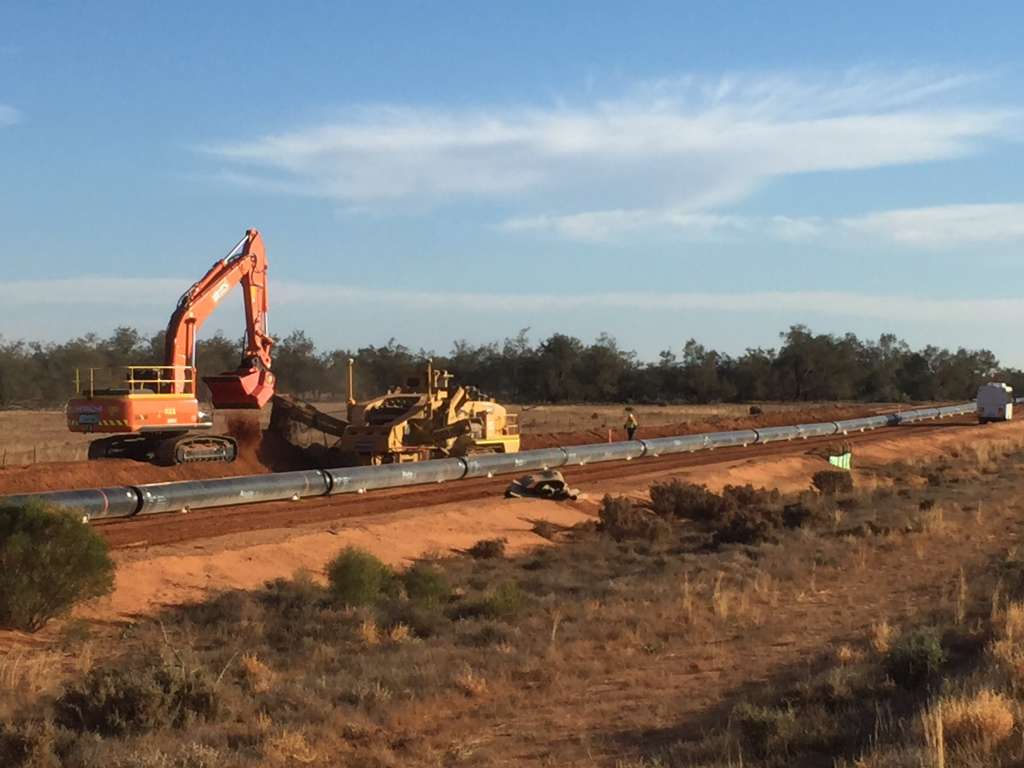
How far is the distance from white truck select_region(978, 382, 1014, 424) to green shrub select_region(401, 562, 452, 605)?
65473 millimetres

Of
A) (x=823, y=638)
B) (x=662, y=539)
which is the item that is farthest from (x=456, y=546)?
(x=823, y=638)

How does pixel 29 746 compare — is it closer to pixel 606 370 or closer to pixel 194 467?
pixel 194 467

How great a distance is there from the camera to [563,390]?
124 metres

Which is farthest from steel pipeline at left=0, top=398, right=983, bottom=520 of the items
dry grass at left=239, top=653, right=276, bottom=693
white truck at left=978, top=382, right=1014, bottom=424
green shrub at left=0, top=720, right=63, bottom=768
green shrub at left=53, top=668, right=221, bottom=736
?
white truck at left=978, top=382, right=1014, bottom=424

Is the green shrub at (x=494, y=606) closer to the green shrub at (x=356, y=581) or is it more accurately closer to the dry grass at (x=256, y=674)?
the green shrub at (x=356, y=581)

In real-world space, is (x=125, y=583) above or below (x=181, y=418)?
below

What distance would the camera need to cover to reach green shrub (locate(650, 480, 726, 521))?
96.3 feet

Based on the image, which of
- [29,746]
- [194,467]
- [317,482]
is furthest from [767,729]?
[194,467]

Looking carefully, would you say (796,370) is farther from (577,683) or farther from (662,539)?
(577,683)

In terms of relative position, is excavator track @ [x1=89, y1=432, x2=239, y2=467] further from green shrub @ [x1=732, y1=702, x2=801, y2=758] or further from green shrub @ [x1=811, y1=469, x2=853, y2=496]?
green shrub @ [x1=732, y1=702, x2=801, y2=758]

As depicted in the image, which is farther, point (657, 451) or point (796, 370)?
point (796, 370)

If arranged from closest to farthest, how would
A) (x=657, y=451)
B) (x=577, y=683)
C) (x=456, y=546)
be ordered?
(x=577, y=683) < (x=456, y=546) < (x=657, y=451)

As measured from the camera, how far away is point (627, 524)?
25500mm

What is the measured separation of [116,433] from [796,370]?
114 meters
